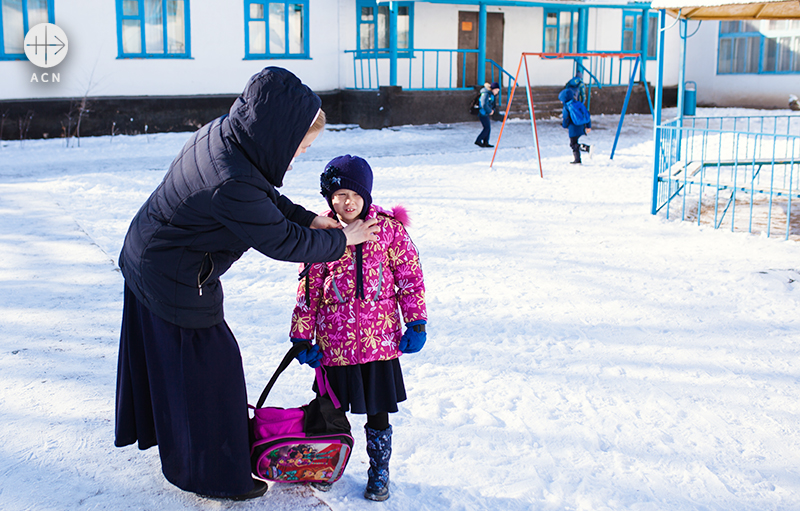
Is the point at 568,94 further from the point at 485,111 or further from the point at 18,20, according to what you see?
the point at 18,20

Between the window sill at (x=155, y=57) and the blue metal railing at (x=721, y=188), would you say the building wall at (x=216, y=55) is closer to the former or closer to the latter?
the window sill at (x=155, y=57)

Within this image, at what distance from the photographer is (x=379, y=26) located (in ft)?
60.3

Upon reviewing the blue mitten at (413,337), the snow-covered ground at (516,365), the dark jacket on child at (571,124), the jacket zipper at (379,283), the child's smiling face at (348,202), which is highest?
the dark jacket on child at (571,124)

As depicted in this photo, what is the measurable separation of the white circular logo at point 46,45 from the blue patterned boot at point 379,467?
48.3 ft

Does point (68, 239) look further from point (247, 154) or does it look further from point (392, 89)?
point (392, 89)

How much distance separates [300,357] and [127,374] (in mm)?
606

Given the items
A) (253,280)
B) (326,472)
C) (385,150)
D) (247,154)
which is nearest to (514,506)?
(326,472)

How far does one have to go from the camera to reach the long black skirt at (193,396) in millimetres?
2365

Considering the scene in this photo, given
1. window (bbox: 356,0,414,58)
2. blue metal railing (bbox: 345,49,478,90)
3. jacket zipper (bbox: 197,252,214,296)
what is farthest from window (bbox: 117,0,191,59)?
jacket zipper (bbox: 197,252,214,296)

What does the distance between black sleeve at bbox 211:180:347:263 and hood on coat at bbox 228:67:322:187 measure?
0.11 metres

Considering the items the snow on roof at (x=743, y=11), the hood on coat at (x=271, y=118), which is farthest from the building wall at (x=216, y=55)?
the hood on coat at (x=271, y=118)

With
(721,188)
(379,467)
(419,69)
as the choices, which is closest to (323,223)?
(379,467)

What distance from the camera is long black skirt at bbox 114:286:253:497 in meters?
2.37

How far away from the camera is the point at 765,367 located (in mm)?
3869
